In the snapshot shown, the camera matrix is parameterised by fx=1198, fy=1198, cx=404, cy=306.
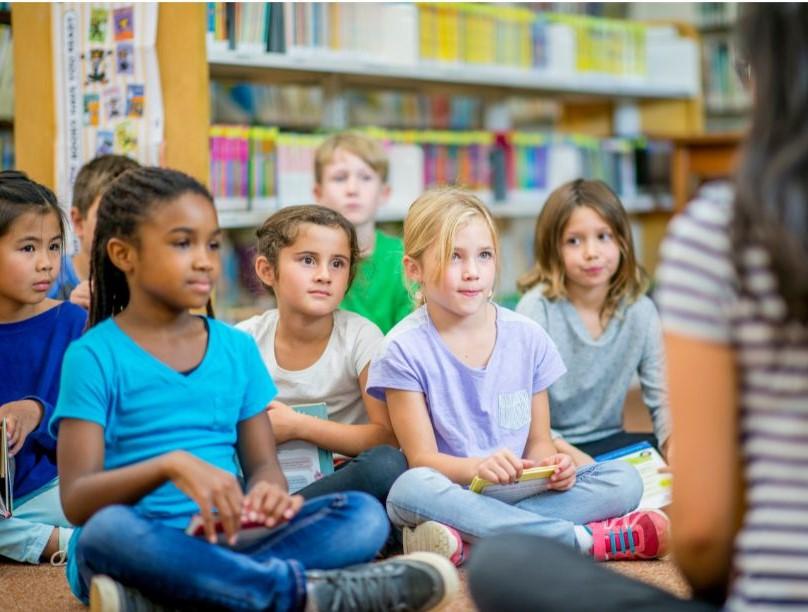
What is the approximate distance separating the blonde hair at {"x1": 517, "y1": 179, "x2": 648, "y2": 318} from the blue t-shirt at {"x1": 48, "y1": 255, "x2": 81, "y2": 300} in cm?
108

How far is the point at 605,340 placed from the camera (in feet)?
8.65

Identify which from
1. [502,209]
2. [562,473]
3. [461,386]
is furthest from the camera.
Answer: [502,209]

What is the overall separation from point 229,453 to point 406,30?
257 centimetres

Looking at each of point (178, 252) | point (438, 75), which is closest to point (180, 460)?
point (178, 252)

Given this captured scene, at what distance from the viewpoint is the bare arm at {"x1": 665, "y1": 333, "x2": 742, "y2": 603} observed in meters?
1.04

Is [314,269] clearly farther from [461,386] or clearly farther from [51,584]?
[51,584]

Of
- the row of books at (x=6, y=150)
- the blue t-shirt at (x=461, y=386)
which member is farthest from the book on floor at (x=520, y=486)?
the row of books at (x=6, y=150)

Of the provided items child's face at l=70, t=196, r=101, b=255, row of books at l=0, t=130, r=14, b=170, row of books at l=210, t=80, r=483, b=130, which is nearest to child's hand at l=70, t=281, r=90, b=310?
child's face at l=70, t=196, r=101, b=255

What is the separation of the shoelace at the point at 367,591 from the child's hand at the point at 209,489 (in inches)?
6.7

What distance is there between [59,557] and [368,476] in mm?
610

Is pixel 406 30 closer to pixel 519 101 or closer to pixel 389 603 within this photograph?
pixel 519 101

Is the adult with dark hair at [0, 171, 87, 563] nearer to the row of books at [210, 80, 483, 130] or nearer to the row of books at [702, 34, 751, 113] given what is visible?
the row of books at [210, 80, 483, 130]

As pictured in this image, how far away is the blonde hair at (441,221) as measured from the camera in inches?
87.0

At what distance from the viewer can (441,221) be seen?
2217mm
